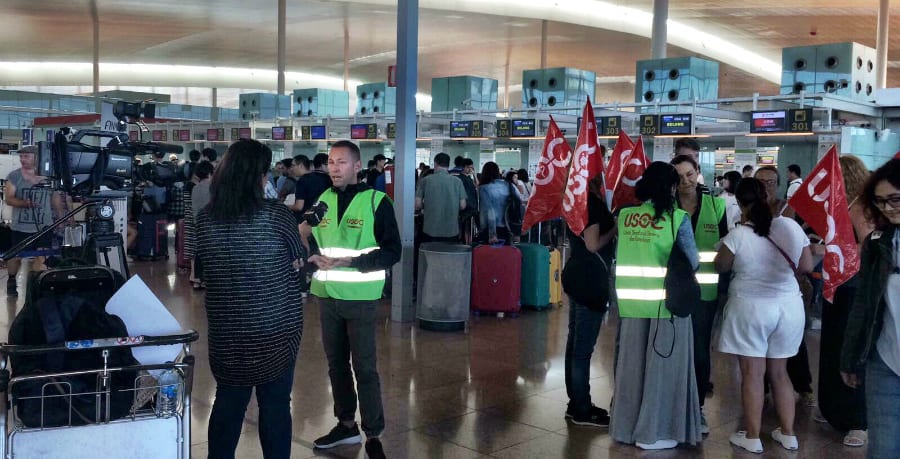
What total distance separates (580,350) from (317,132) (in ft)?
45.6

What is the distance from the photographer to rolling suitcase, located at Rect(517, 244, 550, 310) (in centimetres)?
928

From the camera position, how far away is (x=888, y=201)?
3012 millimetres

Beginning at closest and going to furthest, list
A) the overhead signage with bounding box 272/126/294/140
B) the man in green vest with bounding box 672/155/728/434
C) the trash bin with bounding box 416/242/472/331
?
1. the man in green vest with bounding box 672/155/728/434
2. the trash bin with bounding box 416/242/472/331
3. the overhead signage with bounding box 272/126/294/140

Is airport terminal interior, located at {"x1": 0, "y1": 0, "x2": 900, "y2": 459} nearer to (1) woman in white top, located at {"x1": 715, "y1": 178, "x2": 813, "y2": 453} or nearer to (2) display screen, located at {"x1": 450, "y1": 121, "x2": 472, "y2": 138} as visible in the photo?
(2) display screen, located at {"x1": 450, "y1": 121, "x2": 472, "y2": 138}

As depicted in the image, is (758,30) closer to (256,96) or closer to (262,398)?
(256,96)

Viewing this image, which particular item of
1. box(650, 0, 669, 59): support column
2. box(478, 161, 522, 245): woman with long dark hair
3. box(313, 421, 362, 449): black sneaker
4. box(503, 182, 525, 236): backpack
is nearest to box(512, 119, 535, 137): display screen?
box(503, 182, 525, 236): backpack

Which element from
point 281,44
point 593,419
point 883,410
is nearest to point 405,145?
point 593,419

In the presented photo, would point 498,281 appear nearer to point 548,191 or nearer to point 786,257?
point 548,191

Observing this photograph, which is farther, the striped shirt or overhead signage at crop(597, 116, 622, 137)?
overhead signage at crop(597, 116, 622, 137)

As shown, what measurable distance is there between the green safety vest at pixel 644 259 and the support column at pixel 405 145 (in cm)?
383

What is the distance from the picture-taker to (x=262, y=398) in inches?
134

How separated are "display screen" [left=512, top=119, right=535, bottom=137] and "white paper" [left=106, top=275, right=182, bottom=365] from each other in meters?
11.7

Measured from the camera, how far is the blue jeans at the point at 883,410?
3.00 metres

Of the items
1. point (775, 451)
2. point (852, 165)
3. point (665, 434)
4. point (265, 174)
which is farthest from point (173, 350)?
point (852, 165)
